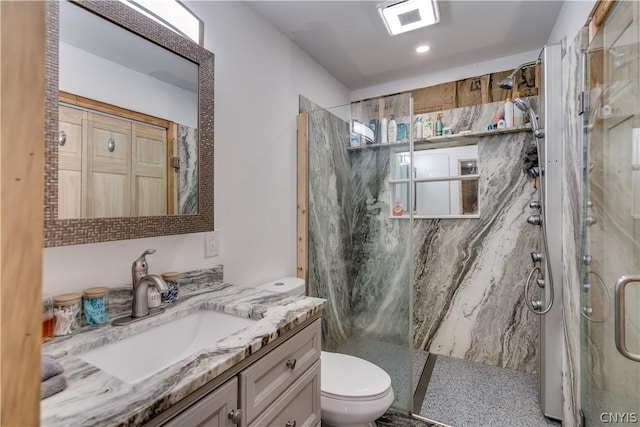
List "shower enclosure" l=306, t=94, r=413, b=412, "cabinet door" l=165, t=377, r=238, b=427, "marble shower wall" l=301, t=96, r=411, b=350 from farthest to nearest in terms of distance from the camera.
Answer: "marble shower wall" l=301, t=96, r=411, b=350
"shower enclosure" l=306, t=94, r=413, b=412
"cabinet door" l=165, t=377, r=238, b=427

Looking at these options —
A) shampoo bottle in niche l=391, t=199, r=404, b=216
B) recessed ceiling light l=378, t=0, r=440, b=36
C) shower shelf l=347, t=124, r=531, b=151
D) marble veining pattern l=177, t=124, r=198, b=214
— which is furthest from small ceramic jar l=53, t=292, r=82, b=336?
recessed ceiling light l=378, t=0, r=440, b=36

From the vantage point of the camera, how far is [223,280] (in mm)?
1567

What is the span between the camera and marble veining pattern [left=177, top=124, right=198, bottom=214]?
1.32 meters

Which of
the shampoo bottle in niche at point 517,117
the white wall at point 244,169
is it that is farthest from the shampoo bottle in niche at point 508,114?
the white wall at point 244,169

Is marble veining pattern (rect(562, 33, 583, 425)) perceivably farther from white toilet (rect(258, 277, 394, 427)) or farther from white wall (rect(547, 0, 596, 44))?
white toilet (rect(258, 277, 394, 427))

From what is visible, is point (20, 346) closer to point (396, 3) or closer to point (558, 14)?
point (396, 3)

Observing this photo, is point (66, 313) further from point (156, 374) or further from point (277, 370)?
point (277, 370)

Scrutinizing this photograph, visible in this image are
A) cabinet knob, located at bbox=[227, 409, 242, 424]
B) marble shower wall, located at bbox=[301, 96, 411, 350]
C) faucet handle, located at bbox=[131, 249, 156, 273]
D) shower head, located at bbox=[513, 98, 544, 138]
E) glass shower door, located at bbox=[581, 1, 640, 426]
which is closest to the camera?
cabinet knob, located at bbox=[227, 409, 242, 424]

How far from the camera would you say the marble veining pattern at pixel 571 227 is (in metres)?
1.47

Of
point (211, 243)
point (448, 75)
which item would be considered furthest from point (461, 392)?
point (448, 75)

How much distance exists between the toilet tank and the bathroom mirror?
1.97 feet

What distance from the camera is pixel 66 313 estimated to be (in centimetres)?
94

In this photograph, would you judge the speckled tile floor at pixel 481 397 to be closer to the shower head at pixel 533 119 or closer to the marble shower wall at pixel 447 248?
the marble shower wall at pixel 447 248

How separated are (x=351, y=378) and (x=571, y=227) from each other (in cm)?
143
